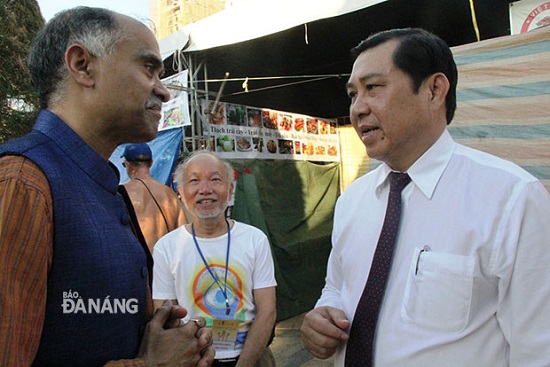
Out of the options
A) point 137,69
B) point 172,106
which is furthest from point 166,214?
point 137,69

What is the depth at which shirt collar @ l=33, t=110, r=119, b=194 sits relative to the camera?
0.92 m

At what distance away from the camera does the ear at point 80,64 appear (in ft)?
3.19

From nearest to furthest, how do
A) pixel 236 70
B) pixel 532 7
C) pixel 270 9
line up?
pixel 532 7, pixel 270 9, pixel 236 70

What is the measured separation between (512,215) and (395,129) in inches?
18.5

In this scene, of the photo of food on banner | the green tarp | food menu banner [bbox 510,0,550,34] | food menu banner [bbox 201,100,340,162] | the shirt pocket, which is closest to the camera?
the shirt pocket

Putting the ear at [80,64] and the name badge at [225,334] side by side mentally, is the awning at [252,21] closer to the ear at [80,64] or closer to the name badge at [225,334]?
the name badge at [225,334]

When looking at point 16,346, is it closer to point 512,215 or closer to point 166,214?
point 512,215

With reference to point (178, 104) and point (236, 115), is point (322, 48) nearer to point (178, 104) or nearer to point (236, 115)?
point (236, 115)

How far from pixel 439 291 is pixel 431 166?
431 millimetres

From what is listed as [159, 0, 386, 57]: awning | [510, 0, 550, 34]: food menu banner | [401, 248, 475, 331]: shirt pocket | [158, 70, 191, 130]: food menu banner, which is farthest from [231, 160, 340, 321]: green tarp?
[401, 248, 475, 331]: shirt pocket

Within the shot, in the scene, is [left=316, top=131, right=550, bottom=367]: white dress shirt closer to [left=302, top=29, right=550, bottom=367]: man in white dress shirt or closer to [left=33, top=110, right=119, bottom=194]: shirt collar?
[left=302, top=29, right=550, bottom=367]: man in white dress shirt

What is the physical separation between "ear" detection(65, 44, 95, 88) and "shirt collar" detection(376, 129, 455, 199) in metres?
1.06

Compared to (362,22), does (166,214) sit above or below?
below

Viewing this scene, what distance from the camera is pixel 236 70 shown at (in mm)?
5867
